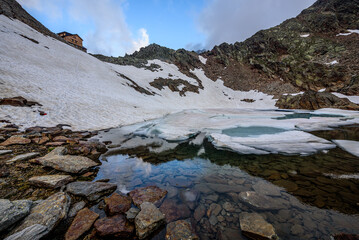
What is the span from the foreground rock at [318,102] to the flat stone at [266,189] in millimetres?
36582

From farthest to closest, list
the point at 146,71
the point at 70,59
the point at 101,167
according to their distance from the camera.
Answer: the point at 146,71, the point at 70,59, the point at 101,167

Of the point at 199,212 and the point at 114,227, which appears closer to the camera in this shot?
the point at 114,227

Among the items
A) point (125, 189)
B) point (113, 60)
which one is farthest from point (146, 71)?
point (125, 189)

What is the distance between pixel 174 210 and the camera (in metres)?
3.54

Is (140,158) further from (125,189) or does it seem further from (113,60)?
(113,60)

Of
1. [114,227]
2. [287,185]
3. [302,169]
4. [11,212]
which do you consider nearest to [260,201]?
[287,185]

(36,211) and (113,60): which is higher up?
(113,60)

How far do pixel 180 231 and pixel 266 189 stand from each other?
121 inches

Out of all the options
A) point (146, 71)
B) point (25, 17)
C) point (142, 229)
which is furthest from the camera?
point (146, 71)

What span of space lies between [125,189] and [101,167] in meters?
2.07

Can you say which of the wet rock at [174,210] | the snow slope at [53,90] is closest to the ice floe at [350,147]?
the wet rock at [174,210]

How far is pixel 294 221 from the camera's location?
3.18m

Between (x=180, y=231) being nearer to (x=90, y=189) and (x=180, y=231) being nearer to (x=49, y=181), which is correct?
(x=90, y=189)

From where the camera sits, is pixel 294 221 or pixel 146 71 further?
pixel 146 71
